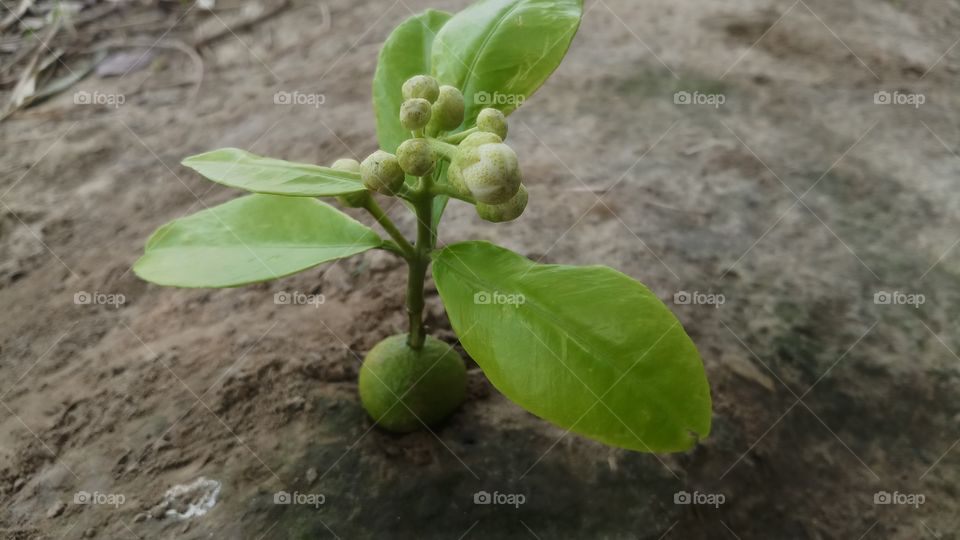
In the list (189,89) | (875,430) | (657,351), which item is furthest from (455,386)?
(189,89)

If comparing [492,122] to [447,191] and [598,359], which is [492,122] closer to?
[447,191]

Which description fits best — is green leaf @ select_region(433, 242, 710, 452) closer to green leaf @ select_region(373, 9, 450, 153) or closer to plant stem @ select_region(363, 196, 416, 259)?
plant stem @ select_region(363, 196, 416, 259)

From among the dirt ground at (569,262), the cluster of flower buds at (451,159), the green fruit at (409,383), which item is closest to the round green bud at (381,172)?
the cluster of flower buds at (451,159)

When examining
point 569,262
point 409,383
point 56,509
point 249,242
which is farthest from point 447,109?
point 56,509

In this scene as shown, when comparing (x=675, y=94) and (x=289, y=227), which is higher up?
(x=289, y=227)

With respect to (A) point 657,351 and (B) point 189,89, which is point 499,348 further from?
(B) point 189,89

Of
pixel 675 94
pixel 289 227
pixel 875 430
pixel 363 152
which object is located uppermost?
pixel 289 227
